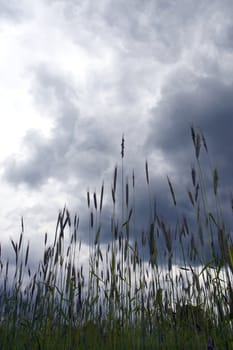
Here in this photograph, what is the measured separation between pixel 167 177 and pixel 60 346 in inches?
59.0

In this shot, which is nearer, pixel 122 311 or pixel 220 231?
pixel 220 231

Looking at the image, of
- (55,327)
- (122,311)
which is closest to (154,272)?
(122,311)

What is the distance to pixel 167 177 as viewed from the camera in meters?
2.24

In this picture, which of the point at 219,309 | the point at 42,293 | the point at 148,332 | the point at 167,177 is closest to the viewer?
the point at 219,309

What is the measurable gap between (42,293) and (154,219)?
1.22 metres

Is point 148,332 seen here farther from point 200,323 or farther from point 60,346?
point 60,346

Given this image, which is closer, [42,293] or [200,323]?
[200,323]

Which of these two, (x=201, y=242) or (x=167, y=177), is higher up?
(x=167, y=177)

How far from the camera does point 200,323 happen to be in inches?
98.9

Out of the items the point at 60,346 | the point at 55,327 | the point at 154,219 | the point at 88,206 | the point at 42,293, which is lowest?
the point at 60,346

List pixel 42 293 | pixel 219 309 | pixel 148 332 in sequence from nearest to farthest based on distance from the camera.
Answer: pixel 219 309, pixel 148 332, pixel 42 293

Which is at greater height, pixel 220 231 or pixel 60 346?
pixel 220 231

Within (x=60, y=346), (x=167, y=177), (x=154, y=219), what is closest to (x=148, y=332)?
(x=60, y=346)

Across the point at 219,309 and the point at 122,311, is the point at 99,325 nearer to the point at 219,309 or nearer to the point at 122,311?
the point at 122,311
